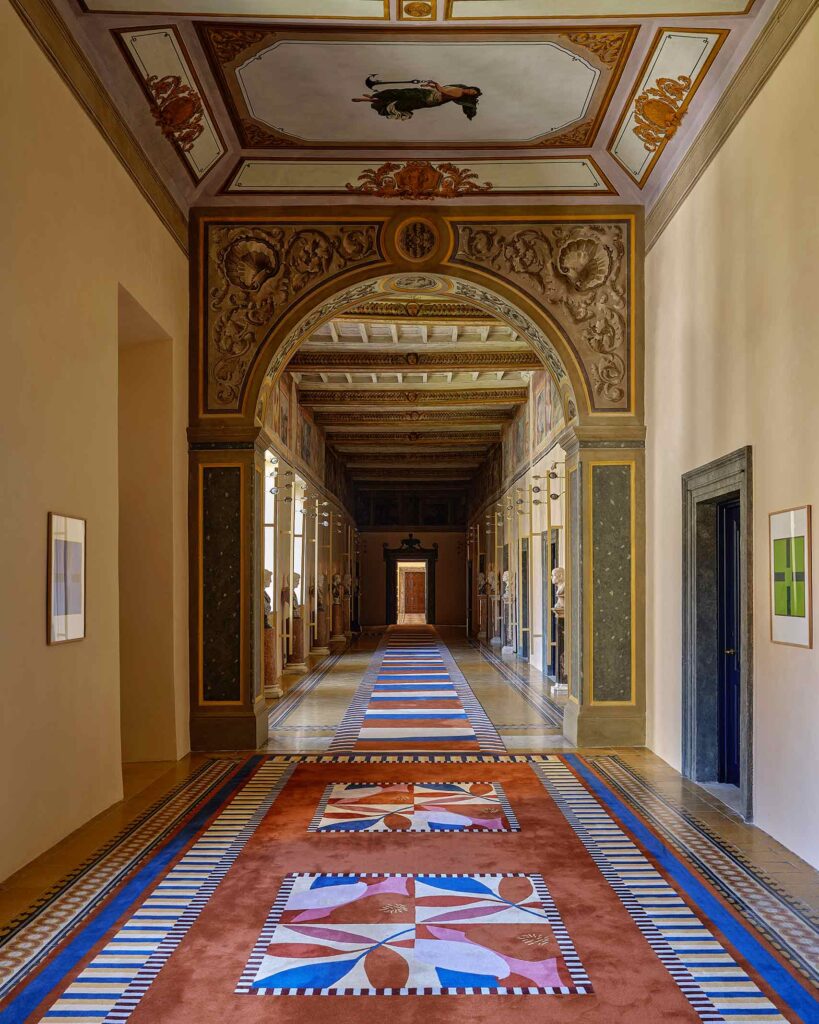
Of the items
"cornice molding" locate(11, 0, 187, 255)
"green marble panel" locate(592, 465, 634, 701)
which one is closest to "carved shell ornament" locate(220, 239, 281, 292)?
"cornice molding" locate(11, 0, 187, 255)

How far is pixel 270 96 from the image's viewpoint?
8062 millimetres

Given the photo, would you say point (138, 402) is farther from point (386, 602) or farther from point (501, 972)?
point (386, 602)

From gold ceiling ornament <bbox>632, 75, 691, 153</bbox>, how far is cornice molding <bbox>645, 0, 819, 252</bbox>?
0.26 metres

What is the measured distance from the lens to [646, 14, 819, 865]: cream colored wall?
5594 millimetres

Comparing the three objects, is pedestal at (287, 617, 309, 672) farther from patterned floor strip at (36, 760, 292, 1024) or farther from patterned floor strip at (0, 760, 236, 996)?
patterned floor strip at (36, 760, 292, 1024)

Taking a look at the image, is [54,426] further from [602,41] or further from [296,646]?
[296,646]

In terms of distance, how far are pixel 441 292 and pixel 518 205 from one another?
1260 mm

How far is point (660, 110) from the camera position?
25.9 feet

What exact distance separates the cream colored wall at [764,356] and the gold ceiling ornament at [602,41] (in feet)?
3.55

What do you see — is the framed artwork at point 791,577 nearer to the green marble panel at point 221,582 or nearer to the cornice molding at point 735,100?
the cornice molding at point 735,100

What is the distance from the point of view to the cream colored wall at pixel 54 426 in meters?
5.31

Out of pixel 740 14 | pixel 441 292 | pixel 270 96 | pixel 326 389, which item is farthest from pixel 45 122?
pixel 326 389

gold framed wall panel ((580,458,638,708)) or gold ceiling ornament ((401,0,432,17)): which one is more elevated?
gold ceiling ornament ((401,0,432,17))

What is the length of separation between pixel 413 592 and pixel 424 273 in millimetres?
35244
